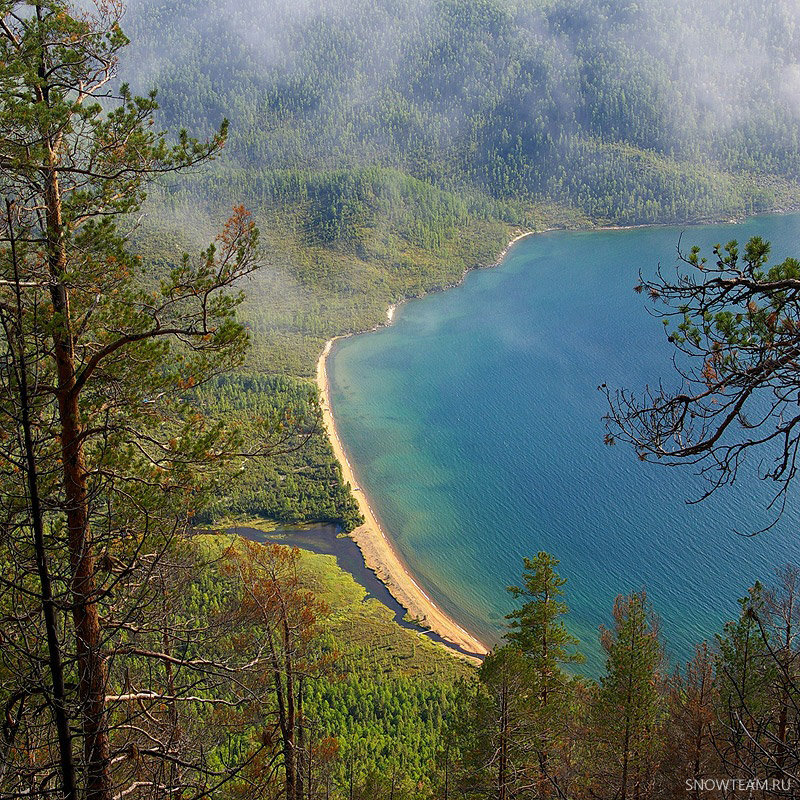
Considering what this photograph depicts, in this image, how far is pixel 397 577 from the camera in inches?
1382

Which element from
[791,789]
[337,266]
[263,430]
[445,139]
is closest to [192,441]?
[263,430]

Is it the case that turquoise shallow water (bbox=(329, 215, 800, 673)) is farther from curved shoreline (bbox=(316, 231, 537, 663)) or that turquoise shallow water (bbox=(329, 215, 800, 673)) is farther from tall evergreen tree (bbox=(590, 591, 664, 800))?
tall evergreen tree (bbox=(590, 591, 664, 800))

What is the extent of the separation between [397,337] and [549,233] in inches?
1390

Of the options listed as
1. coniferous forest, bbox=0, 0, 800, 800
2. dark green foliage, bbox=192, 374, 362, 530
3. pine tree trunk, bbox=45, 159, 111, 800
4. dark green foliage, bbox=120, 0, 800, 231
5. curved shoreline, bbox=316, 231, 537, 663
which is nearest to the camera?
coniferous forest, bbox=0, 0, 800, 800

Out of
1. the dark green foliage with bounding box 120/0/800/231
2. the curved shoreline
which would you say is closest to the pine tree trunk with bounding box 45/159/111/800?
the curved shoreline

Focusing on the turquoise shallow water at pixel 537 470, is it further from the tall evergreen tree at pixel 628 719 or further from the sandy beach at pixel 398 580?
the tall evergreen tree at pixel 628 719

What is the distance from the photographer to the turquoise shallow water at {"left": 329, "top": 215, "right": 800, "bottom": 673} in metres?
33.3

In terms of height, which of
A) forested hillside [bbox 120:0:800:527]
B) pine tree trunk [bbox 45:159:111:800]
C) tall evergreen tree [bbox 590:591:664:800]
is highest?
forested hillside [bbox 120:0:800:527]

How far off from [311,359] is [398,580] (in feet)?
96.3

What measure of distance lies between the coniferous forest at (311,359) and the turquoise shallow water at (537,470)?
2111mm

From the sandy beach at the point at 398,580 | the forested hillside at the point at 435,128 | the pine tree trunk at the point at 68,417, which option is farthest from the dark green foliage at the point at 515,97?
the pine tree trunk at the point at 68,417

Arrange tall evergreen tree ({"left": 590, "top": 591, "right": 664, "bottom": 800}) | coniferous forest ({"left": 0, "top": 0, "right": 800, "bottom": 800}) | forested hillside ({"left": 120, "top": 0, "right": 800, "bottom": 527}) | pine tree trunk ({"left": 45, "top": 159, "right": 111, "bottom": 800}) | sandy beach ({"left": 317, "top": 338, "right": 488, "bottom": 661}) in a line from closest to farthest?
coniferous forest ({"left": 0, "top": 0, "right": 800, "bottom": 800}) → pine tree trunk ({"left": 45, "top": 159, "right": 111, "bottom": 800}) → tall evergreen tree ({"left": 590, "top": 591, "right": 664, "bottom": 800}) → sandy beach ({"left": 317, "top": 338, "right": 488, "bottom": 661}) → forested hillside ({"left": 120, "top": 0, "right": 800, "bottom": 527})

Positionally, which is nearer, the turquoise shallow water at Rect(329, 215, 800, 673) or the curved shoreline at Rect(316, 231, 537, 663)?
the curved shoreline at Rect(316, 231, 537, 663)

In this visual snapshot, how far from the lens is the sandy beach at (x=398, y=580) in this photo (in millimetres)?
31172
